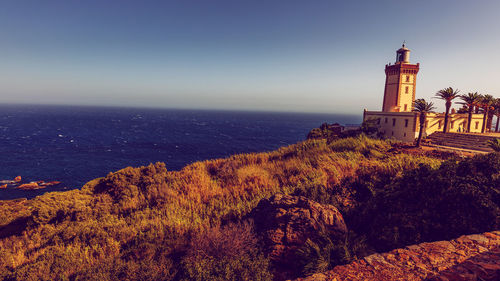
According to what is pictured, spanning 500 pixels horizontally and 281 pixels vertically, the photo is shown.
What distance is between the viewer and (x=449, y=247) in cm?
366

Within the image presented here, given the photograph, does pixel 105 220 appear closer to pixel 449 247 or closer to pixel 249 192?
pixel 249 192

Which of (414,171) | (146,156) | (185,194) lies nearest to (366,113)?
(414,171)

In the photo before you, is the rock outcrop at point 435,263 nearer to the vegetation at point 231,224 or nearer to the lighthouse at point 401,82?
the vegetation at point 231,224

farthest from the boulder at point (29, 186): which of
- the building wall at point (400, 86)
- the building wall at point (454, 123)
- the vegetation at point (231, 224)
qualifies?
the building wall at point (400, 86)

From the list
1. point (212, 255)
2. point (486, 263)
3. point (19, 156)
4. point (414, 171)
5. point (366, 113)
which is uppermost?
point (366, 113)

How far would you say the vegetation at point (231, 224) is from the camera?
378 centimetres

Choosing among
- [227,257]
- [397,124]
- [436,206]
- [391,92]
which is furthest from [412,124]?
[227,257]

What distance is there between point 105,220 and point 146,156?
42997 mm

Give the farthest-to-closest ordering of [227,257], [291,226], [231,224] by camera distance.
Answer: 1. [231,224]
2. [291,226]
3. [227,257]

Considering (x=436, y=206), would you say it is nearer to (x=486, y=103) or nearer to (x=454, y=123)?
(x=454, y=123)

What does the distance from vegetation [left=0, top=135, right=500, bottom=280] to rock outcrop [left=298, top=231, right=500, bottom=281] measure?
32 cm

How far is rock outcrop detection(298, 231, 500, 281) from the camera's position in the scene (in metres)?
3.01

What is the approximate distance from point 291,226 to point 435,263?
7.80 feet

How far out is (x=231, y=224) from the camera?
184 inches
